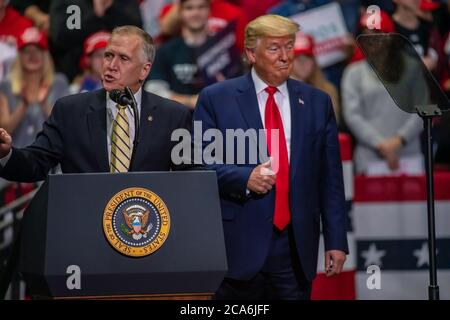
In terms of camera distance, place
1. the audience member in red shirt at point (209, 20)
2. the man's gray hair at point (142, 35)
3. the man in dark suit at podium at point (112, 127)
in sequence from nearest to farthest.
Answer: the man in dark suit at podium at point (112, 127)
the man's gray hair at point (142, 35)
the audience member in red shirt at point (209, 20)

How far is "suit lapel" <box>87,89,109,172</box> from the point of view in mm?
3816

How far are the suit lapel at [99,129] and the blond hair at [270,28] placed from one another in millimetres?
627

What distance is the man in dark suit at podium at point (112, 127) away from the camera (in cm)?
379

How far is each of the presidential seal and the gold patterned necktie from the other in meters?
0.38

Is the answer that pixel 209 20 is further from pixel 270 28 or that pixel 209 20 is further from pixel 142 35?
pixel 142 35

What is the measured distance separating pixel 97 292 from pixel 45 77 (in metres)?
2.69

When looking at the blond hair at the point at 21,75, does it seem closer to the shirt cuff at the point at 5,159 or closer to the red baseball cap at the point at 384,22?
the red baseball cap at the point at 384,22

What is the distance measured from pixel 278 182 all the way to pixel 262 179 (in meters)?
0.19

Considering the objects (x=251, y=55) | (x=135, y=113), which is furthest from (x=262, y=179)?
(x=135, y=113)

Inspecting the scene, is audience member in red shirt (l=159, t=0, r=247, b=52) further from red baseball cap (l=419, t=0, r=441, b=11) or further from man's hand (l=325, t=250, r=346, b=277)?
man's hand (l=325, t=250, r=346, b=277)

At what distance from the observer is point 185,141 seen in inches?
155

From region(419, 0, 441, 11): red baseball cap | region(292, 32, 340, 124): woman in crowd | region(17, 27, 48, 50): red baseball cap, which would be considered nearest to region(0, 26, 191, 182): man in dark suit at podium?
region(17, 27, 48, 50): red baseball cap

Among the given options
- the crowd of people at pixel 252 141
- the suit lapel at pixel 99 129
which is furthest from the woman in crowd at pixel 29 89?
the suit lapel at pixel 99 129

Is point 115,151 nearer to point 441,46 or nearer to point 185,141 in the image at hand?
point 185,141
